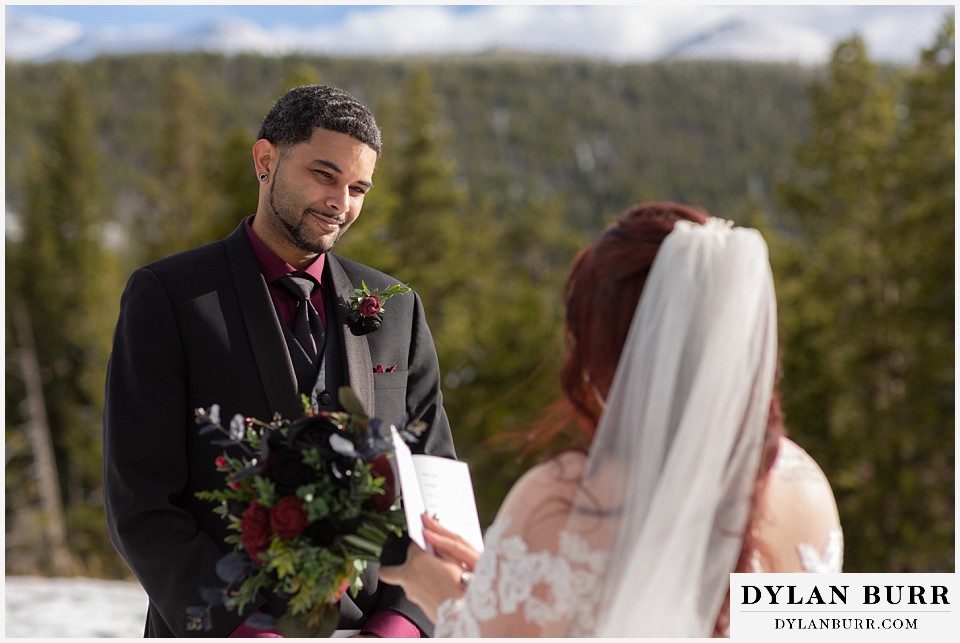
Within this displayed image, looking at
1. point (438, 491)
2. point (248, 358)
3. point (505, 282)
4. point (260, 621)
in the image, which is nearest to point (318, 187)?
point (248, 358)

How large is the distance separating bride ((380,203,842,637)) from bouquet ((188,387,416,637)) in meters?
0.35

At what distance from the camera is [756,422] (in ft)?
8.05

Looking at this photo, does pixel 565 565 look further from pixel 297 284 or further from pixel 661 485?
pixel 297 284

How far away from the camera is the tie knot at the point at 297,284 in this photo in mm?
3150

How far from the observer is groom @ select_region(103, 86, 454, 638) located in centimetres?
287

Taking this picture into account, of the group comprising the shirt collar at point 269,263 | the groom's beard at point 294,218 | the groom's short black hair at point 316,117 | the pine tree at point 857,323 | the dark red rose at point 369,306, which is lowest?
the pine tree at point 857,323

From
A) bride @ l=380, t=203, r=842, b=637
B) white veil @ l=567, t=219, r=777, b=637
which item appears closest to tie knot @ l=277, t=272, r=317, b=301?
Result: bride @ l=380, t=203, r=842, b=637

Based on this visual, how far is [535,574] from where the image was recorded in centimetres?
232

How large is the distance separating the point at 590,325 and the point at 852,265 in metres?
23.8

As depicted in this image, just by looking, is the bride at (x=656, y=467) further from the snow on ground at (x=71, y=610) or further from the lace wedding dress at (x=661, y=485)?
the snow on ground at (x=71, y=610)

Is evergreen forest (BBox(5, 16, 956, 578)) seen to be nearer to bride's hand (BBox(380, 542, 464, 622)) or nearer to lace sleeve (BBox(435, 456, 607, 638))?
lace sleeve (BBox(435, 456, 607, 638))

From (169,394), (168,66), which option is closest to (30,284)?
(169,394)

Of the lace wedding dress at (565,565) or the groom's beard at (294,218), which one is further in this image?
the groom's beard at (294,218)

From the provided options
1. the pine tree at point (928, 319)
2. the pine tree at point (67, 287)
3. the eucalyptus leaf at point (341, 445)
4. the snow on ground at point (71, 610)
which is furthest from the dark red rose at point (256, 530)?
the pine tree at point (67, 287)
